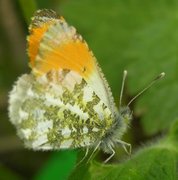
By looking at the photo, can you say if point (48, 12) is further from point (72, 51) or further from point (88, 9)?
point (88, 9)

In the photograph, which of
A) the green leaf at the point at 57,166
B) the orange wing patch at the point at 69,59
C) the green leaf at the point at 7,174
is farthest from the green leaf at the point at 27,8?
the green leaf at the point at 7,174

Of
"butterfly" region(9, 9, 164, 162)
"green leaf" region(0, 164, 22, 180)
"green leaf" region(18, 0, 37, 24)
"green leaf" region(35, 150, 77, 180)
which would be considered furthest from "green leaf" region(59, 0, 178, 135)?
"butterfly" region(9, 9, 164, 162)

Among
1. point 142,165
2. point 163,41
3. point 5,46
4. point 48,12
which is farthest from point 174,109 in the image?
point 5,46

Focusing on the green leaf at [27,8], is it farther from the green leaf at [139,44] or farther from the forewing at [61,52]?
the green leaf at [139,44]

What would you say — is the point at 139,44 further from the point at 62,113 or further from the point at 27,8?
the point at 62,113

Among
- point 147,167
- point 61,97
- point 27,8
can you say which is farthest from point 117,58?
point 147,167

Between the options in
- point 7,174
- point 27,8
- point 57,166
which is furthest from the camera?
point 7,174
